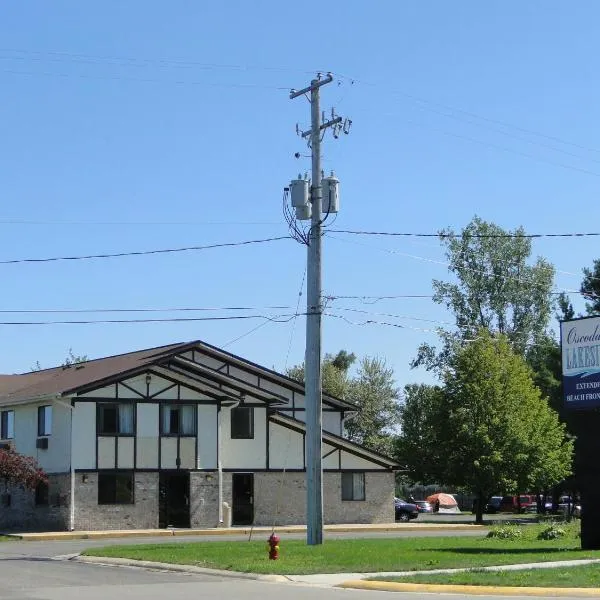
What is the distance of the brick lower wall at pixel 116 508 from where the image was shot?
42.7 meters

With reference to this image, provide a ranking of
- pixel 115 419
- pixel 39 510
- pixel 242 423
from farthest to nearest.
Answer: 1. pixel 242 423
2. pixel 39 510
3. pixel 115 419

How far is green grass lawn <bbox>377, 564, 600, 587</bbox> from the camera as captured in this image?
19.9 metres

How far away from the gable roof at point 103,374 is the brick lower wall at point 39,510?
11.4 ft

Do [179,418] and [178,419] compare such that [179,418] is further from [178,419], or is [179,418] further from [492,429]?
[492,429]

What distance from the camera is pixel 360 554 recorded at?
A: 86.8ft

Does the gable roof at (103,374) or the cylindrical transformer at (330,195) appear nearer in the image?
the cylindrical transformer at (330,195)

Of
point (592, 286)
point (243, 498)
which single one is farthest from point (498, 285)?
point (243, 498)

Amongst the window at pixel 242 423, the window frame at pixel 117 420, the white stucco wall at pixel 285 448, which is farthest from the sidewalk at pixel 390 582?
the white stucco wall at pixel 285 448

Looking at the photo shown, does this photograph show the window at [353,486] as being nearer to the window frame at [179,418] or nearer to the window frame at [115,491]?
the window frame at [179,418]

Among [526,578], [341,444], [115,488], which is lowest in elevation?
[526,578]

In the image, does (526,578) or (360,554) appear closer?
(526,578)

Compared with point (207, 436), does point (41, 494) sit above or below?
below

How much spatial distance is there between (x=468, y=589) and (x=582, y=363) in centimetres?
897

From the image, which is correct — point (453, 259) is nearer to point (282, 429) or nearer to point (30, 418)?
point (282, 429)
